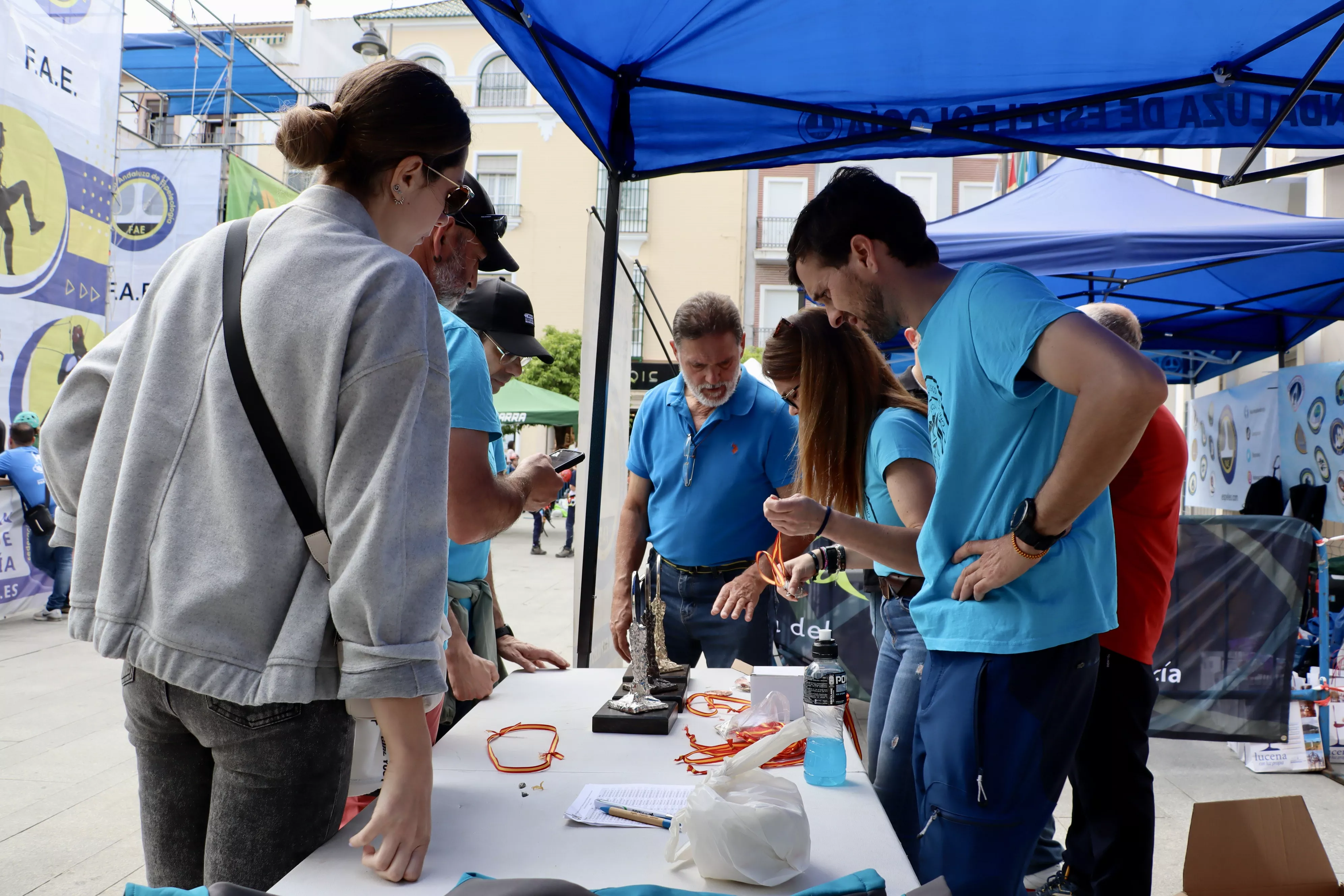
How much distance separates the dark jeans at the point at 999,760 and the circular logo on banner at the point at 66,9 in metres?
8.66

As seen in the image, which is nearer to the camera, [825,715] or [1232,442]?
[825,715]

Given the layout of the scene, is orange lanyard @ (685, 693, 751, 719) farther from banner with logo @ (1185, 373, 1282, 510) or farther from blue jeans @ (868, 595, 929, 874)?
banner with logo @ (1185, 373, 1282, 510)

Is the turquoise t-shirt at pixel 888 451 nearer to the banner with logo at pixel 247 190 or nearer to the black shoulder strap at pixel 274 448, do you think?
the black shoulder strap at pixel 274 448

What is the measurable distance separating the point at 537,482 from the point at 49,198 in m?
7.28

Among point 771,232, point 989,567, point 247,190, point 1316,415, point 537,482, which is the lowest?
point 989,567

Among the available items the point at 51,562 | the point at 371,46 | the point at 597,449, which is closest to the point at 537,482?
the point at 597,449

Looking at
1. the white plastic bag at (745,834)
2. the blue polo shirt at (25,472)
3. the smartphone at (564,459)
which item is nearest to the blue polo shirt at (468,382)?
the smartphone at (564,459)

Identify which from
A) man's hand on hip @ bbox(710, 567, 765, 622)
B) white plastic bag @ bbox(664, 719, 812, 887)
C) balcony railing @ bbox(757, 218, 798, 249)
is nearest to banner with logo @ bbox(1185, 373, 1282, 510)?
man's hand on hip @ bbox(710, 567, 765, 622)

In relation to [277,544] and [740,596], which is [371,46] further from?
[277,544]

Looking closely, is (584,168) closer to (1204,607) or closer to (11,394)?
(11,394)

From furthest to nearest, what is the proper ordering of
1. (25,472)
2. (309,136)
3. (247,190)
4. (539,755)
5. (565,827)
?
(247,190)
(25,472)
(539,755)
(565,827)
(309,136)

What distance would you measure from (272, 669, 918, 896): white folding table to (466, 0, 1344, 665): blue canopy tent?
1482mm

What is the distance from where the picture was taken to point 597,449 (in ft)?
10.6

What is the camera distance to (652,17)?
8.05 ft
